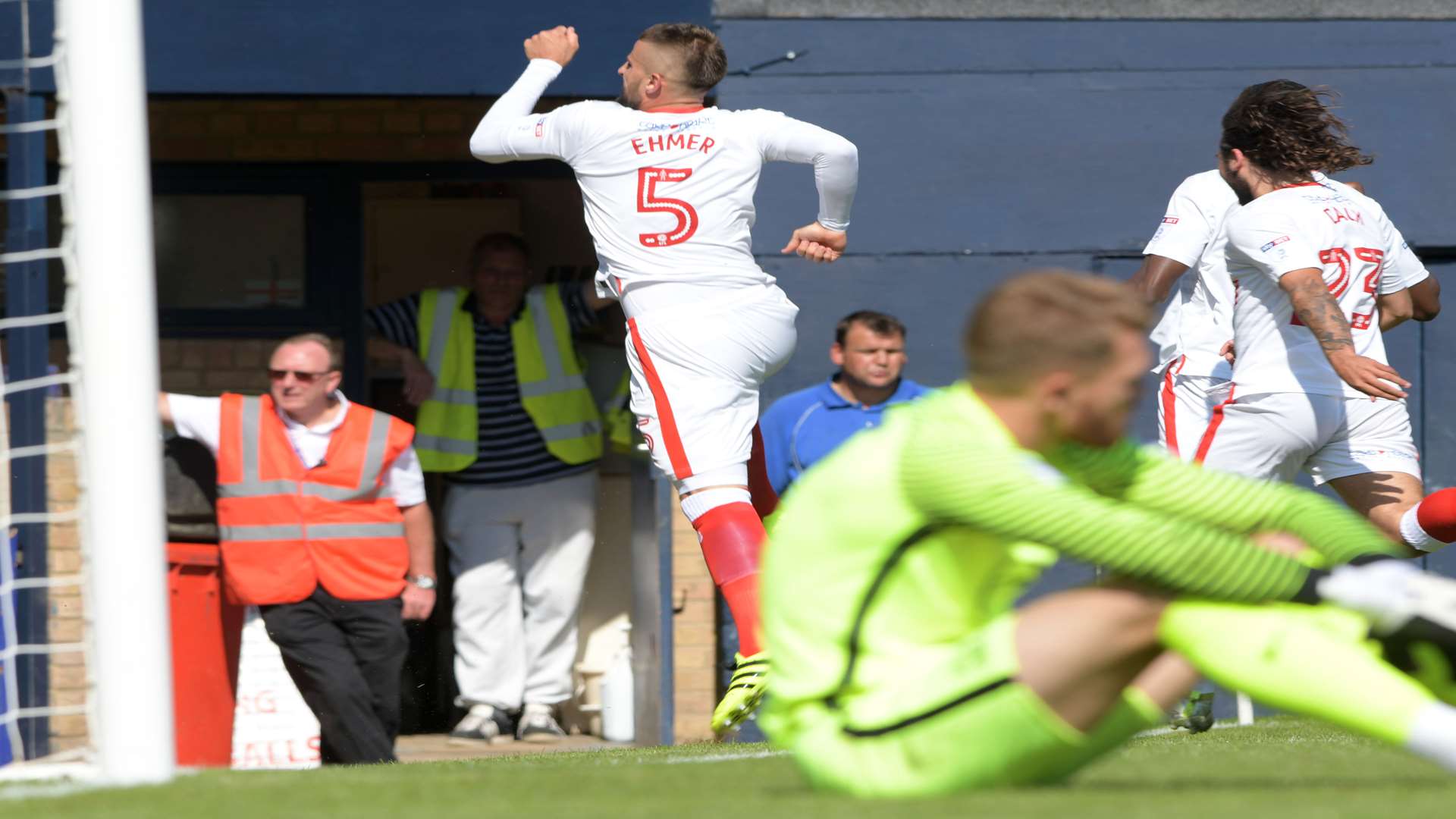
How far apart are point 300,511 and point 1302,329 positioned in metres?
3.85

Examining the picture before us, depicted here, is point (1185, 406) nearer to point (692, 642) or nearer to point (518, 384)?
point (692, 642)

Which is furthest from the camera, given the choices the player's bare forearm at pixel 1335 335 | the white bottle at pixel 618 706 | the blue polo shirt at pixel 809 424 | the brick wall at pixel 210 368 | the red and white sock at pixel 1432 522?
the brick wall at pixel 210 368

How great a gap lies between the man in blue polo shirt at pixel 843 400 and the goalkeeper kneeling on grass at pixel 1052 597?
4.52m

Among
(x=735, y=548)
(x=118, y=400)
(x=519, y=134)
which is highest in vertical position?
(x=519, y=134)

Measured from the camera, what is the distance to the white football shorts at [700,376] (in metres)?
5.54

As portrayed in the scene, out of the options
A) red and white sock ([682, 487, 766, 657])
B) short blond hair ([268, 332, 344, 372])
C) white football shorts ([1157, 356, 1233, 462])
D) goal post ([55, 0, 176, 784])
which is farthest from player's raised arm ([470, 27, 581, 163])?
white football shorts ([1157, 356, 1233, 462])

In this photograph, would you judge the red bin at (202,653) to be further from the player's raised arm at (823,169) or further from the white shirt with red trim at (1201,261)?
the white shirt with red trim at (1201,261)

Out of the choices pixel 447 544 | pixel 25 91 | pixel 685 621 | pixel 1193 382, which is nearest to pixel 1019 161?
pixel 1193 382

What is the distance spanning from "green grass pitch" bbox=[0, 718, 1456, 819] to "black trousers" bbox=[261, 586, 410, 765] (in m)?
2.52

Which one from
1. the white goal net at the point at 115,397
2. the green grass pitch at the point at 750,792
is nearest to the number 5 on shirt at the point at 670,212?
the green grass pitch at the point at 750,792

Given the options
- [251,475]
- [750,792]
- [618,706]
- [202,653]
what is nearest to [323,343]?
[251,475]

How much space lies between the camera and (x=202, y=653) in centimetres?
784

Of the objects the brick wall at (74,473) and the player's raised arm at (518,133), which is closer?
the brick wall at (74,473)

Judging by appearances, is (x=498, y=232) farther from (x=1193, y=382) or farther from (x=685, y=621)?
(x=1193, y=382)
